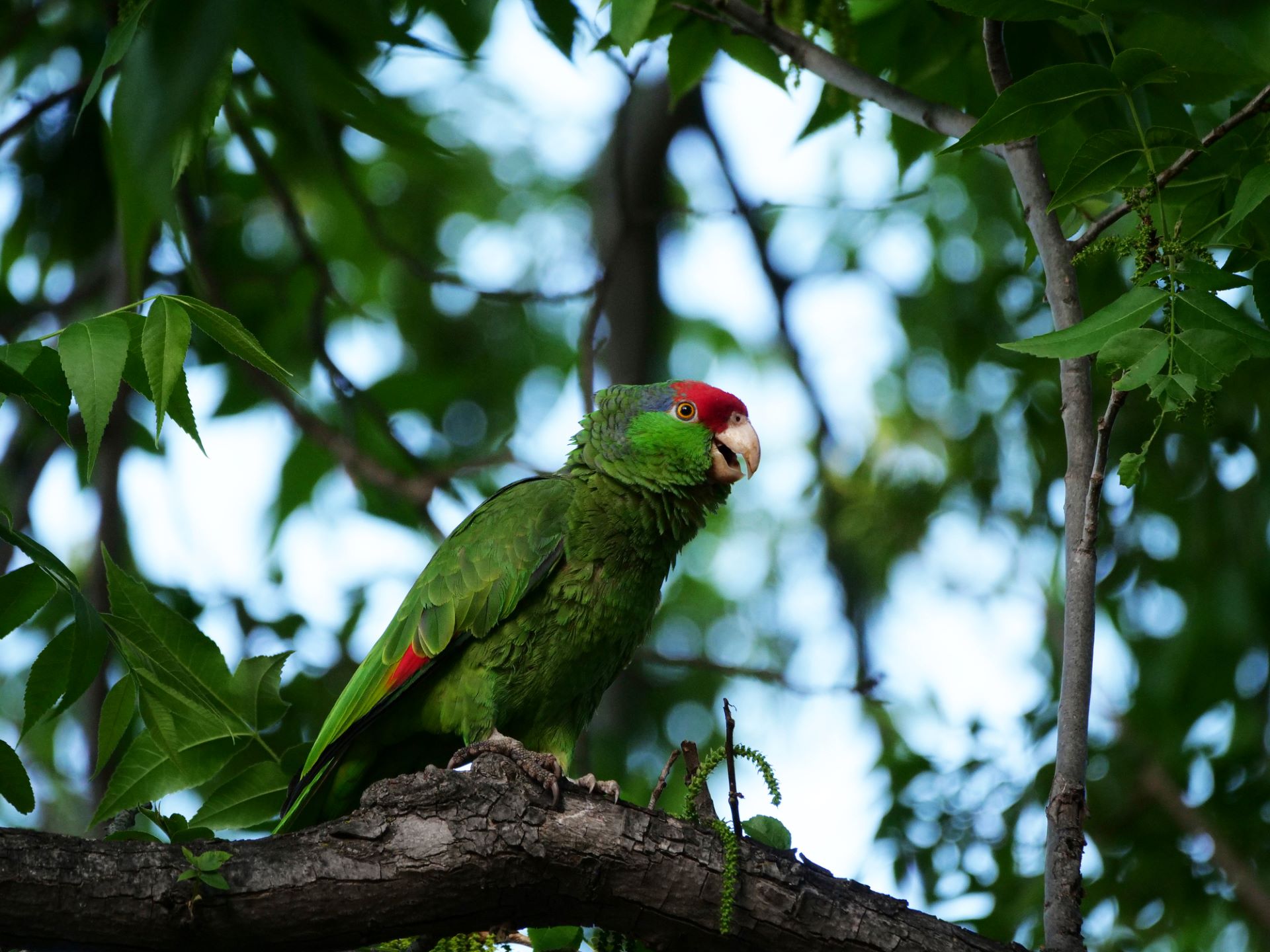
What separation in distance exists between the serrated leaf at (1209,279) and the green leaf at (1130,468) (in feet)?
1.31

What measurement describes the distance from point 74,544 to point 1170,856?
7.04 meters

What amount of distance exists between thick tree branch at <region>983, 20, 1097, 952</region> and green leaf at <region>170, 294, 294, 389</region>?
6.42 ft

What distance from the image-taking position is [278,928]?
2672 mm

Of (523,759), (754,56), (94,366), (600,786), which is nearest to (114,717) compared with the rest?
(94,366)

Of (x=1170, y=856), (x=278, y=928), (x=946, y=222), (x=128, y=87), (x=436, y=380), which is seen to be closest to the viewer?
(x=128, y=87)

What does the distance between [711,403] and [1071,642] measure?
213 centimetres

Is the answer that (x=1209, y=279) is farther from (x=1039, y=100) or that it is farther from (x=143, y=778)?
(x=143, y=778)

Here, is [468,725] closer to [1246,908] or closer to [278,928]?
[278,928]

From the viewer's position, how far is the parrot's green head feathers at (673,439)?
445 cm

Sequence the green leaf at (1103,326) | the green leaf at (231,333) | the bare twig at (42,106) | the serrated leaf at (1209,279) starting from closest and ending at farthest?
the green leaf at (1103,326) < the serrated leaf at (1209,279) < the green leaf at (231,333) < the bare twig at (42,106)

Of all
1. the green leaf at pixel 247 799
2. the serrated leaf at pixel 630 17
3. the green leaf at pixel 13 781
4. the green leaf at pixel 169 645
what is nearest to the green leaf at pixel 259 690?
the green leaf at pixel 169 645

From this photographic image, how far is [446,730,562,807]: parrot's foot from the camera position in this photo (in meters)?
3.09

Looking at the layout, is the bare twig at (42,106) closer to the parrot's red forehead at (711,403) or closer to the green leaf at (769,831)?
the parrot's red forehead at (711,403)

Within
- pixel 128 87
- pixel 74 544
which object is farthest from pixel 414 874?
pixel 74 544
